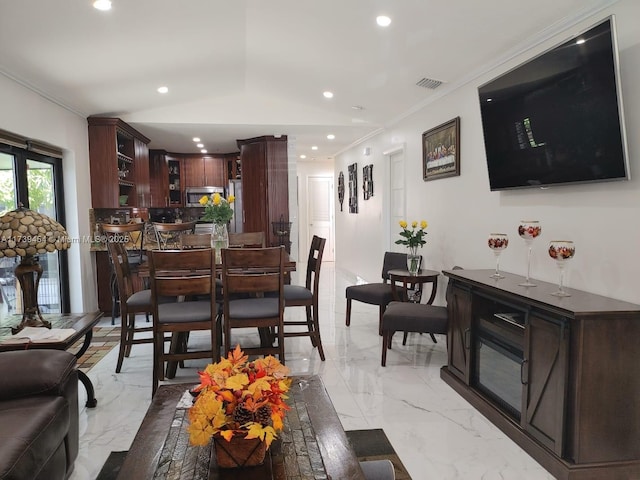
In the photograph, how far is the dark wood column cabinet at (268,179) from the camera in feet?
22.9

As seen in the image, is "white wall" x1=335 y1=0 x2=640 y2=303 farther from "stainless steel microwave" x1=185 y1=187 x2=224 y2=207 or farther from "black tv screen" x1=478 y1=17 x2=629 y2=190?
"stainless steel microwave" x1=185 y1=187 x2=224 y2=207

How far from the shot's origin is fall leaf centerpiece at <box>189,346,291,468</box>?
1273mm

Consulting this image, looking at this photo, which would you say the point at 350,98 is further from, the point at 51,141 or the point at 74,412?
the point at 74,412

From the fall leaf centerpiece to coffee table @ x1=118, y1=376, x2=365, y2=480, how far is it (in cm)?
7

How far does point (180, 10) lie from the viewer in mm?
3215

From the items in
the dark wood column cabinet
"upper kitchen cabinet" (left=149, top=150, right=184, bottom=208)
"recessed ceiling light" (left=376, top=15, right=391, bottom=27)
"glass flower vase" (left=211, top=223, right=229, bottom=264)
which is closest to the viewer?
"recessed ceiling light" (left=376, top=15, right=391, bottom=27)

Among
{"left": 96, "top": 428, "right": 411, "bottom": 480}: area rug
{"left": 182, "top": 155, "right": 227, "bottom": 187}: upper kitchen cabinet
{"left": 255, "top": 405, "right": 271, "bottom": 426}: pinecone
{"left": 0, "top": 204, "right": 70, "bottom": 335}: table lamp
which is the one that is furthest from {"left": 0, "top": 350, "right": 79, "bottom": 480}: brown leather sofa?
{"left": 182, "top": 155, "right": 227, "bottom": 187}: upper kitchen cabinet

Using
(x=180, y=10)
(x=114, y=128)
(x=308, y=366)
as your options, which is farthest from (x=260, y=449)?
(x=114, y=128)

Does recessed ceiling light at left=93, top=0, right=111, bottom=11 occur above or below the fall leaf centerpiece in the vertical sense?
above

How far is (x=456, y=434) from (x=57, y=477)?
1.98 metres

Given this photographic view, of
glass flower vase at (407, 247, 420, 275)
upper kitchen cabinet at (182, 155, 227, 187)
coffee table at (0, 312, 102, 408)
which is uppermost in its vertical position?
upper kitchen cabinet at (182, 155, 227, 187)

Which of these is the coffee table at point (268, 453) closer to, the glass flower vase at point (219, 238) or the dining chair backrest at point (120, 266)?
the dining chair backrest at point (120, 266)

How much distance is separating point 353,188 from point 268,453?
643cm

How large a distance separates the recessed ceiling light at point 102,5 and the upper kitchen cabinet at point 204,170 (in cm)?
608
